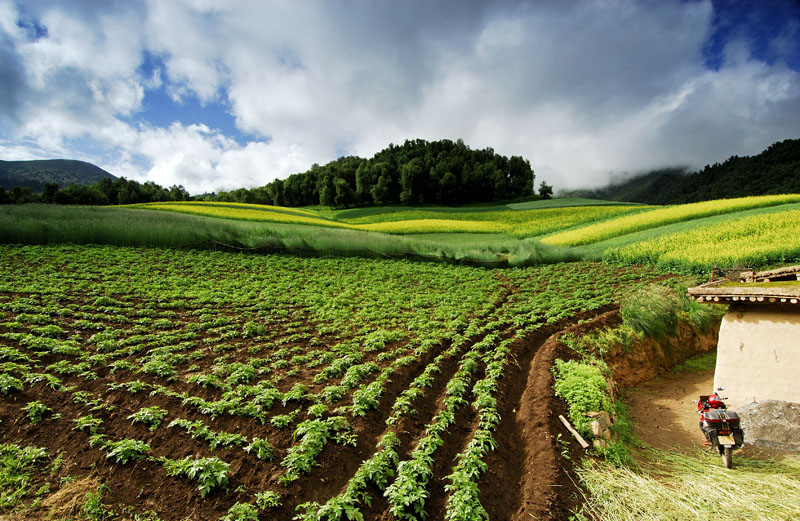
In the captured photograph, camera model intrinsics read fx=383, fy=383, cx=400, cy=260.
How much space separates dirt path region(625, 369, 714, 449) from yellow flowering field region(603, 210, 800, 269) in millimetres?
9563

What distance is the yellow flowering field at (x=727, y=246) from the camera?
766 inches

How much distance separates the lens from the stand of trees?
56.8 meters

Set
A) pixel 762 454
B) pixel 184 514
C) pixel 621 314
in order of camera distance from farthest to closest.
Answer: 1. pixel 621 314
2. pixel 762 454
3. pixel 184 514

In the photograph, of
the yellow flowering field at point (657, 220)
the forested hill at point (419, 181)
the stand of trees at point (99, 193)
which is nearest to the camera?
the yellow flowering field at point (657, 220)

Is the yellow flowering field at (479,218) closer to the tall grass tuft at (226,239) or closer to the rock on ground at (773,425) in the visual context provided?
the tall grass tuft at (226,239)

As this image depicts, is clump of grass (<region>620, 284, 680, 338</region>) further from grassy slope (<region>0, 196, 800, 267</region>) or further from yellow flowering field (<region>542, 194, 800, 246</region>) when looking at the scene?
yellow flowering field (<region>542, 194, 800, 246</region>)

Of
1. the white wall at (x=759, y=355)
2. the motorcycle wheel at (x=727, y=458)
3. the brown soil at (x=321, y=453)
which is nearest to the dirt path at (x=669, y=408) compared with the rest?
the brown soil at (x=321, y=453)

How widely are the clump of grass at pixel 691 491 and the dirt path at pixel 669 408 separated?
5.48ft

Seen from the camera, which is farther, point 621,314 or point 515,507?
point 621,314

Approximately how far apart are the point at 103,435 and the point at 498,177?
7768 cm

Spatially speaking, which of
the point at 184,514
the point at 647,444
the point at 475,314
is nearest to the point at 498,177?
the point at 475,314

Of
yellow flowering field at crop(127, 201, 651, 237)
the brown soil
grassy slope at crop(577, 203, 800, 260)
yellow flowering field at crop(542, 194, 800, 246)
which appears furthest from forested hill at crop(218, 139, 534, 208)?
the brown soil

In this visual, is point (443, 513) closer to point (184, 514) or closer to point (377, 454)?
point (377, 454)

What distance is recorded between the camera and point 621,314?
14.7m
